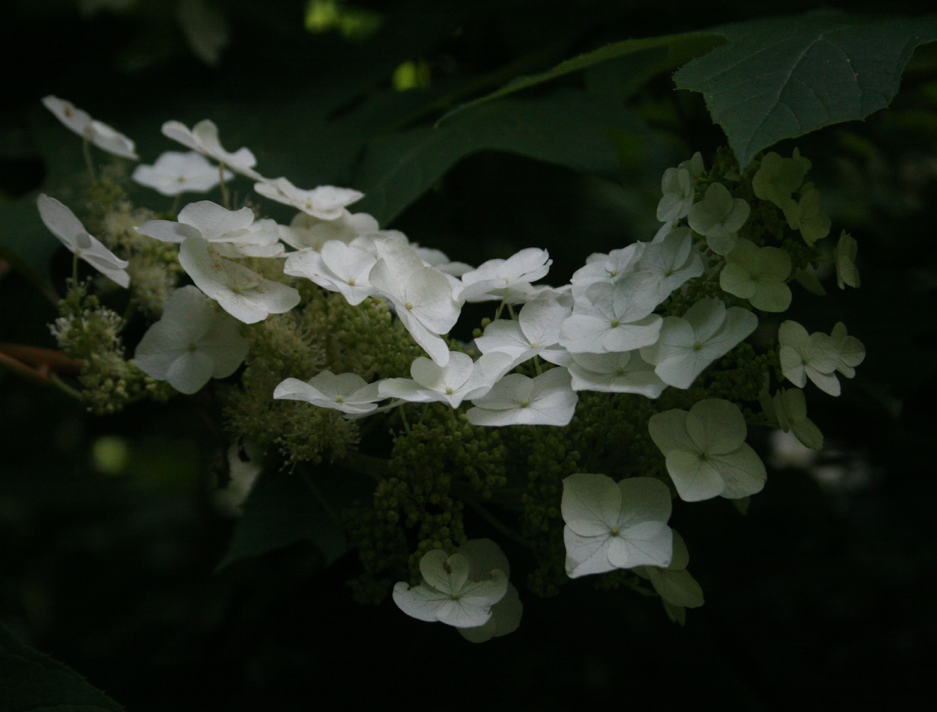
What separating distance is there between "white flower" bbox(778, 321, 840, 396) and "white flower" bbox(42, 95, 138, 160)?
0.86m

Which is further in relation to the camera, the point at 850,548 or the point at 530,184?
the point at 850,548

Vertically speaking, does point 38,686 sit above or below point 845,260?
below

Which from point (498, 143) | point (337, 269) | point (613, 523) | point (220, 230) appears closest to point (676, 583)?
Answer: point (613, 523)

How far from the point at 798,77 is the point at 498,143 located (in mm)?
417

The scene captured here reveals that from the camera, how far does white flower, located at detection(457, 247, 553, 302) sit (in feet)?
2.42

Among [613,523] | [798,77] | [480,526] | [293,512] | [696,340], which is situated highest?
[798,77]

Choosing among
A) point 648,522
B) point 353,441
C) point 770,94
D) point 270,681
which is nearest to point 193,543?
point 270,681

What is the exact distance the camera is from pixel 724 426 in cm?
62

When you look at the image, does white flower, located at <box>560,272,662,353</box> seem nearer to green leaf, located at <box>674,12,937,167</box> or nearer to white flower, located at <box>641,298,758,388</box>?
white flower, located at <box>641,298,758,388</box>

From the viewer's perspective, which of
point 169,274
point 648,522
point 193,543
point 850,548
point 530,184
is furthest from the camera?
point 193,543

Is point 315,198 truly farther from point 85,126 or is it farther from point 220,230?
point 85,126

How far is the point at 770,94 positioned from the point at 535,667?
3.14 feet

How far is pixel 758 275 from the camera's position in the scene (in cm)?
64

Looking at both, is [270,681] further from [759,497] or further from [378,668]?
[759,497]
